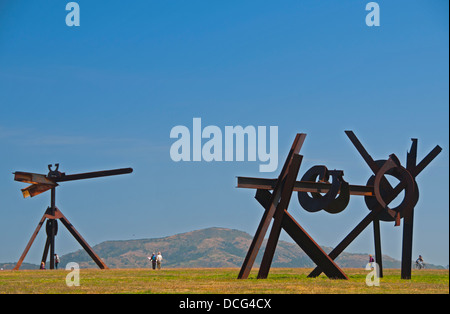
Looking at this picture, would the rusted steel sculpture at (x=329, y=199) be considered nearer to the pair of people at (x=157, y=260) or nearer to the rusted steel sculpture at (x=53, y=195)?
the pair of people at (x=157, y=260)

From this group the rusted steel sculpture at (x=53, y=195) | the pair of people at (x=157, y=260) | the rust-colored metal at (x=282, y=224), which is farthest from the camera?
the rusted steel sculpture at (x=53, y=195)

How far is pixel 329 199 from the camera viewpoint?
1035 inches

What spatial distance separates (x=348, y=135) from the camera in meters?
29.5

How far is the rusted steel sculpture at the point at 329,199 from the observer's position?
83.1 feet

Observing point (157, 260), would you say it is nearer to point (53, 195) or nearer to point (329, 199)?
point (53, 195)

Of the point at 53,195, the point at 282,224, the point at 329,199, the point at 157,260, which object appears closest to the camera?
the point at 282,224

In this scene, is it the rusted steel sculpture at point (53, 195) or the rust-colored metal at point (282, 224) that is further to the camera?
the rusted steel sculpture at point (53, 195)

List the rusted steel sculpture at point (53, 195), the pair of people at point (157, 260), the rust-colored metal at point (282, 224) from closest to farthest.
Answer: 1. the rust-colored metal at point (282, 224)
2. the pair of people at point (157, 260)
3. the rusted steel sculpture at point (53, 195)

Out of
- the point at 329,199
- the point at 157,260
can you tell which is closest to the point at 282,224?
the point at 329,199

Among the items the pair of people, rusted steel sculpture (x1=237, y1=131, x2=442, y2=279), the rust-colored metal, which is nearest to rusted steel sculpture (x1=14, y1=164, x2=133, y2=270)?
the pair of people

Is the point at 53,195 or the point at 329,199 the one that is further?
the point at 53,195

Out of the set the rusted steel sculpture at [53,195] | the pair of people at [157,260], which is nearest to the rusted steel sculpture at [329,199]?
the pair of people at [157,260]

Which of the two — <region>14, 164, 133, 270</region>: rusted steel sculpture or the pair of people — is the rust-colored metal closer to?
the pair of people
